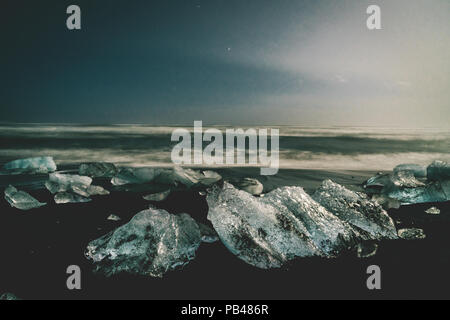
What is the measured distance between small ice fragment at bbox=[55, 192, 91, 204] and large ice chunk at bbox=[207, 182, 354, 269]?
1484mm

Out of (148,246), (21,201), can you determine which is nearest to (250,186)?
(148,246)

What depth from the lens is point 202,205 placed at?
116 inches

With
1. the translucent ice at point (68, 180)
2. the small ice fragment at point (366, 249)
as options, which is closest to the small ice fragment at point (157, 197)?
the translucent ice at point (68, 180)

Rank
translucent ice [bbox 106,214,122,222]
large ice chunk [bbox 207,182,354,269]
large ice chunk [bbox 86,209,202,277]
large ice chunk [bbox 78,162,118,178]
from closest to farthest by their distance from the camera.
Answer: large ice chunk [bbox 86,209,202,277] → large ice chunk [bbox 207,182,354,269] → translucent ice [bbox 106,214,122,222] → large ice chunk [bbox 78,162,118,178]

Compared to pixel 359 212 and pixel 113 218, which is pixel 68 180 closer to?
pixel 113 218

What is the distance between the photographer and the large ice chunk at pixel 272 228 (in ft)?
6.64

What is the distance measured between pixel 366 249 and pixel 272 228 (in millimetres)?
720

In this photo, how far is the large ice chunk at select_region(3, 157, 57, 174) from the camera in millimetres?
4566

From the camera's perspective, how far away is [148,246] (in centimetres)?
198

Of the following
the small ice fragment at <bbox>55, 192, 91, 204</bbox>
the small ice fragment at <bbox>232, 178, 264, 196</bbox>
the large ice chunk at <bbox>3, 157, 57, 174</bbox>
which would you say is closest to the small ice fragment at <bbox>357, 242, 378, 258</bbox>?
the small ice fragment at <bbox>232, 178, 264, 196</bbox>

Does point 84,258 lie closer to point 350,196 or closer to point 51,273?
point 51,273

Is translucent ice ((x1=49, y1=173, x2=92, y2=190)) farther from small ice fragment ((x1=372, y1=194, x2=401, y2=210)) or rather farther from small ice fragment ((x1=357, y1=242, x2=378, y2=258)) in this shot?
small ice fragment ((x1=372, y1=194, x2=401, y2=210))

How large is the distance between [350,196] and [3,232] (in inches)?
117

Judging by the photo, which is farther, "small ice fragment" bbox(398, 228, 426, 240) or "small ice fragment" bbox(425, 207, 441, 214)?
"small ice fragment" bbox(425, 207, 441, 214)
